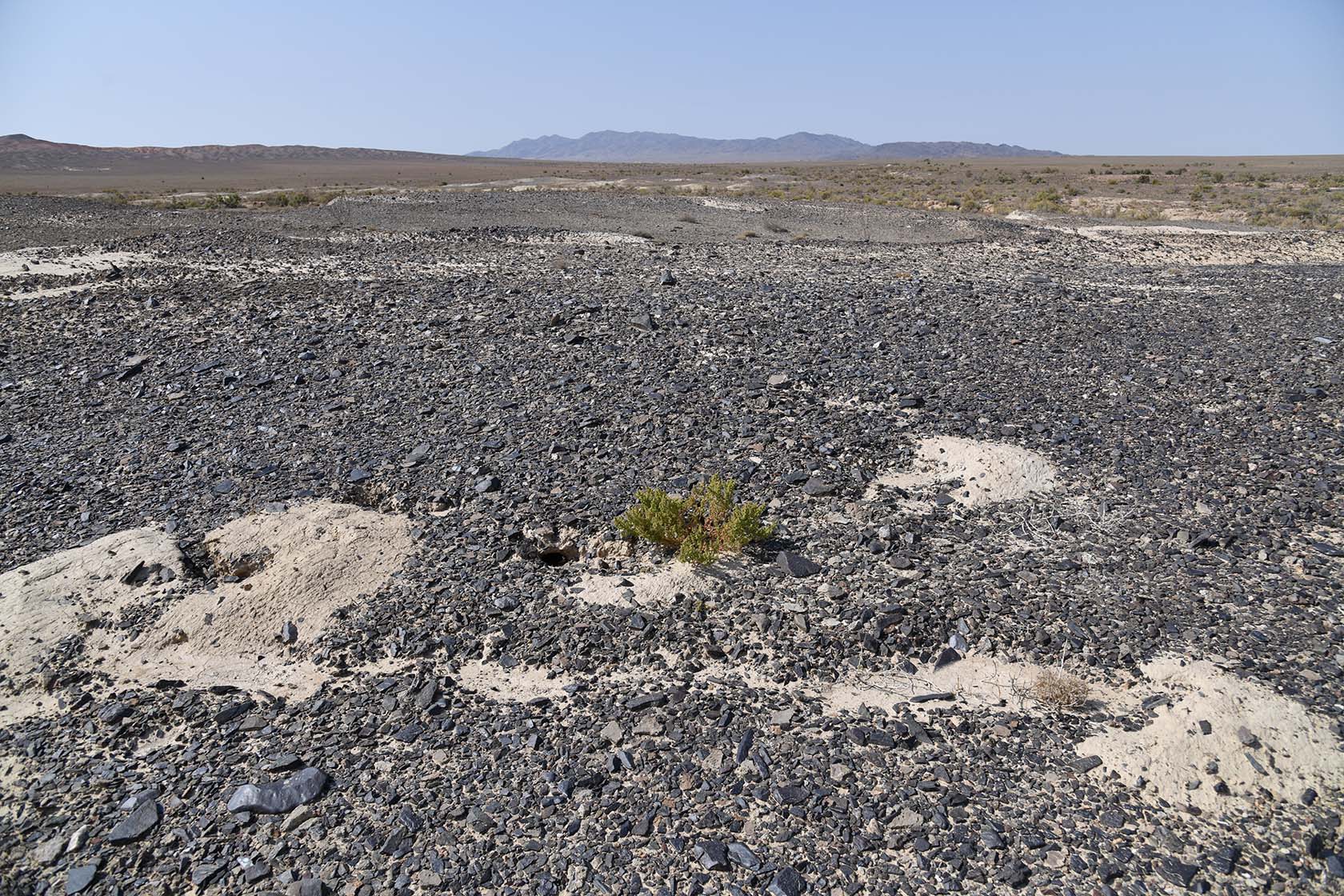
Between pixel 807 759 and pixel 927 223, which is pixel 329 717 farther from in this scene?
pixel 927 223

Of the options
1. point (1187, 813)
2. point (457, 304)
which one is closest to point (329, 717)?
point (1187, 813)

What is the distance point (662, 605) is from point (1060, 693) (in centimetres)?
234

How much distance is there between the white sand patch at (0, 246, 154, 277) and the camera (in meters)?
13.9

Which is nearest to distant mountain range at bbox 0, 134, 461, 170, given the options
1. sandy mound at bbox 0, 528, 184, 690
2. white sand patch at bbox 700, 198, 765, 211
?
white sand patch at bbox 700, 198, 765, 211

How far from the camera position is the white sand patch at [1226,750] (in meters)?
3.87

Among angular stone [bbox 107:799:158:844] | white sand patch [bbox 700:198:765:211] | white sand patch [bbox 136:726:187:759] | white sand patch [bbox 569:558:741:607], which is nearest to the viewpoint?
angular stone [bbox 107:799:158:844]

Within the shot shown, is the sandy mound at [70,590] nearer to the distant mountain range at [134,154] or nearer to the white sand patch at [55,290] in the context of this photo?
the white sand patch at [55,290]

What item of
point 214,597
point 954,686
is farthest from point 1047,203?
point 214,597

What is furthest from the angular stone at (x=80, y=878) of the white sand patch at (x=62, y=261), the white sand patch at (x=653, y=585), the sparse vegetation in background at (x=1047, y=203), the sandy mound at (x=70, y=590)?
the sparse vegetation in background at (x=1047, y=203)

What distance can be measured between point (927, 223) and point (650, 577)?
61.0ft

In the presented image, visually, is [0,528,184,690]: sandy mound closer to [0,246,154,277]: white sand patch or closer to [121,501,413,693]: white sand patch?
[121,501,413,693]: white sand patch

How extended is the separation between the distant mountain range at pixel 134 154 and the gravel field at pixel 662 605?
10938 centimetres

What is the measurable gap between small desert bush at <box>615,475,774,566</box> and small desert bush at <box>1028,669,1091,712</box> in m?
2.08

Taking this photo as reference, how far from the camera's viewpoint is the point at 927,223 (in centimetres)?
2172
